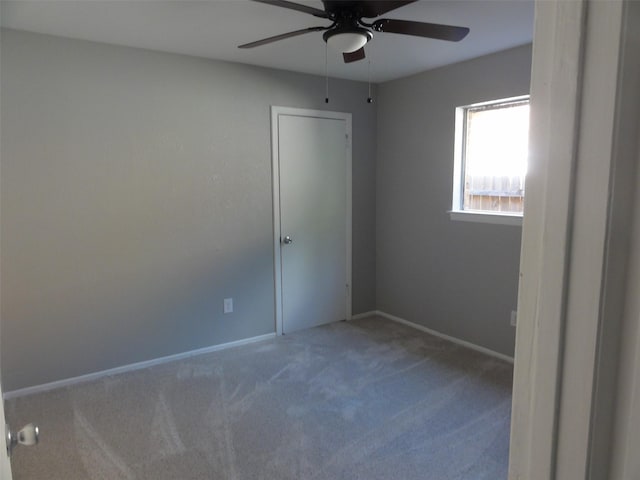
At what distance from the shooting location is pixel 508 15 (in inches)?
101

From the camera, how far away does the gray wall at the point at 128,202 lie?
2895 millimetres

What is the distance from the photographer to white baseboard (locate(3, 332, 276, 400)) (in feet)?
9.80

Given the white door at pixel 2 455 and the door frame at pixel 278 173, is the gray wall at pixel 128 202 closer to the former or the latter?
the door frame at pixel 278 173

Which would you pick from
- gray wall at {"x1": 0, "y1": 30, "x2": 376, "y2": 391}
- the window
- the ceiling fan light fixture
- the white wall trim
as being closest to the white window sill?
the window

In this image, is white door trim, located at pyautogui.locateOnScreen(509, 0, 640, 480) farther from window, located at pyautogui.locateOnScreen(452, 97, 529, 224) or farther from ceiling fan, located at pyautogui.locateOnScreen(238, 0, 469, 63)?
window, located at pyautogui.locateOnScreen(452, 97, 529, 224)

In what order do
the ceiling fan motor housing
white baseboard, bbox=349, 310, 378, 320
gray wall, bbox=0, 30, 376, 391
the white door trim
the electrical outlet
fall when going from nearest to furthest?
the white door trim → the ceiling fan motor housing → gray wall, bbox=0, 30, 376, 391 → the electrical outlet → white baseboard, bbox=349, 310, 378, 320

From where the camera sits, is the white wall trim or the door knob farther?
the white wall trim

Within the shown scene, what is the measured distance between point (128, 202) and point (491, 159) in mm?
2917

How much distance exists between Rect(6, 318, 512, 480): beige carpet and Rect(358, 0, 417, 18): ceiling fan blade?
2.23m

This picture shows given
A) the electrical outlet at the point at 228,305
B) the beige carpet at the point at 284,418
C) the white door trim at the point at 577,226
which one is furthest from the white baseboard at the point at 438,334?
the white door trim at the point at 577,226

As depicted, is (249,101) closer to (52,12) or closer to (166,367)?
(52,12)

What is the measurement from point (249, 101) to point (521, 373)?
354 cm

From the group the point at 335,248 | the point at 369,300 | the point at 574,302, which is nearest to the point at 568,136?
the point at 574,302

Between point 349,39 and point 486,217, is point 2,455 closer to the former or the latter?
point 349,39
